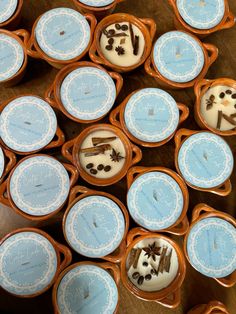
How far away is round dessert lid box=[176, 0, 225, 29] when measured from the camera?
1486mm

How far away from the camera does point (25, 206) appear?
1.28 metres

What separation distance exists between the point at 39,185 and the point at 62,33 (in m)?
0.62

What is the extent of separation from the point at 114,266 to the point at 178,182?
385 mm

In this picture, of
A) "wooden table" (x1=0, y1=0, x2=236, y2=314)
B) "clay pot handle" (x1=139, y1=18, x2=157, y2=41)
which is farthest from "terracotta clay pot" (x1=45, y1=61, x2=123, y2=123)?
"clay pot handle" (x1=139, y1=18, x2=157, y2=41)

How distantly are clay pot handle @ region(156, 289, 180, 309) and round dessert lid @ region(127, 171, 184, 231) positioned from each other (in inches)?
9.2

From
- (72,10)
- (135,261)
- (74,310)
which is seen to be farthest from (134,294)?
(72,10)

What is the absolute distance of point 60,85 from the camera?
138 centimetres

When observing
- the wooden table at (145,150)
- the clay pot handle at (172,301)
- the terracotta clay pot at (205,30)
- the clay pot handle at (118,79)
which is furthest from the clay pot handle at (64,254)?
the terracotta clay pot at (205,30)

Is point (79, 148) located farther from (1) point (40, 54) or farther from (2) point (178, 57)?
(2) point (178, 57)

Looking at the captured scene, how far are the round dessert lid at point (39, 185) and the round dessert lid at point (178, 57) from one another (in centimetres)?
57

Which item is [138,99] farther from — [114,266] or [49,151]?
[114,266]

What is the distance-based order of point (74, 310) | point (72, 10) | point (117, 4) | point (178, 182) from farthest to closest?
point (117, 4)
point (72, 10)
point (178, 182)
point (74, 310)

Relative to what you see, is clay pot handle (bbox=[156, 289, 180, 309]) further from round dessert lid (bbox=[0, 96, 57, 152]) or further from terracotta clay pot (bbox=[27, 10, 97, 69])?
terracotta clay pot (bbox=[27, 10, 97, 69])

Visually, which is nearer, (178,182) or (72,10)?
(178,182)
